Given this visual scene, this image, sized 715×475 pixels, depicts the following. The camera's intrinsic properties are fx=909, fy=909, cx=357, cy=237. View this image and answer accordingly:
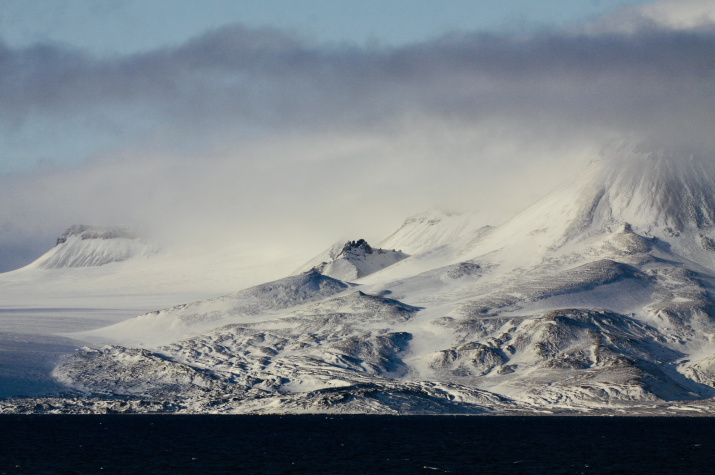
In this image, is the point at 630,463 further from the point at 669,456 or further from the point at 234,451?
the point at 234,451

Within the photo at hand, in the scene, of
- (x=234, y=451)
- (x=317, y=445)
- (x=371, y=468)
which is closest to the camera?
(x=371, y=468)

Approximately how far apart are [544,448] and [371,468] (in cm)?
5195

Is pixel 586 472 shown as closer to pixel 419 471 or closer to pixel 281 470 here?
pixel 419 471

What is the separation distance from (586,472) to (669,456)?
33729 millimetres

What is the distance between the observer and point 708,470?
152 m

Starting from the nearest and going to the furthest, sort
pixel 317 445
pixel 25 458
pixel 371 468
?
pixel 371 468
pixel 25 458
pixel 317 445

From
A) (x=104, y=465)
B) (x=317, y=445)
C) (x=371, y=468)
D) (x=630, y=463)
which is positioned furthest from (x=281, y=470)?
(x=630, y=463)

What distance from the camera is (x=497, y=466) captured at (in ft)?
512

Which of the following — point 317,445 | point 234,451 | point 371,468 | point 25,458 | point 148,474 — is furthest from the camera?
point 317,445

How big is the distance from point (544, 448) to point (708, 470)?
44.2 m

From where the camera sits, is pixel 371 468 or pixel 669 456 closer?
pixel 371 468

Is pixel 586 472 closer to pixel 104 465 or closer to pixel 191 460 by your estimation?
pixel 191 460

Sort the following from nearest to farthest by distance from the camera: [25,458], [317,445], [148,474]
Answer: [148,474], [25,458], [317,445]

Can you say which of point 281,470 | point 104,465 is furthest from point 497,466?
point 104,465
